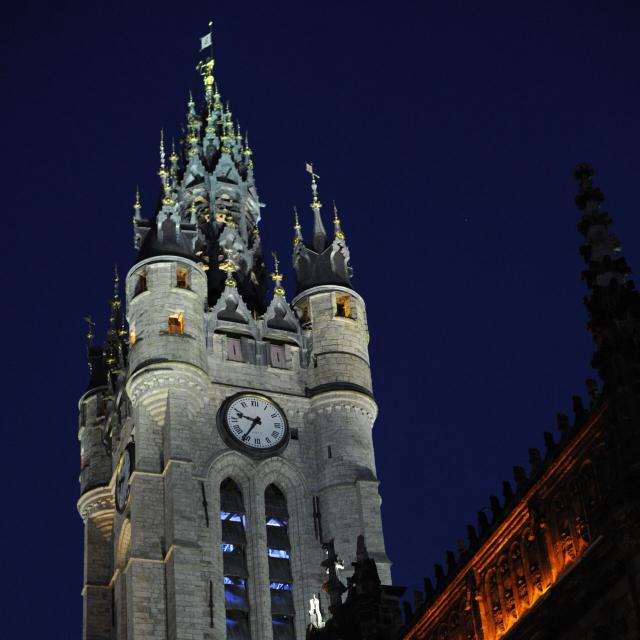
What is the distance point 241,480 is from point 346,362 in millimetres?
7335

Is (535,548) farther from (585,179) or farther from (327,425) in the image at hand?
(327,425)

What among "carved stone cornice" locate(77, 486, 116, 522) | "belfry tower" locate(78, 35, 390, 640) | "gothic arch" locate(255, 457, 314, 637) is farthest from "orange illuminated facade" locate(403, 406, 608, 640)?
"carved stone cornice" locate(77, 486, 116, 522)

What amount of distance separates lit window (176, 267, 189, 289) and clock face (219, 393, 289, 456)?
5492mm

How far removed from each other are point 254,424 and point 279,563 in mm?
5907

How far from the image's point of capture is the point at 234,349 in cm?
6762

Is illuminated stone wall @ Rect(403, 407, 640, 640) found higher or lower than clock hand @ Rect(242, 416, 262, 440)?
lower

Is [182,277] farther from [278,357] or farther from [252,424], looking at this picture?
[252,424]

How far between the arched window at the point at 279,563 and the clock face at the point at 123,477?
216 inches

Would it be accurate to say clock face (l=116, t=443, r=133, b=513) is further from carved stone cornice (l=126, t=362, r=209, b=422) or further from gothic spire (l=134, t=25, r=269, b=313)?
gothic spire (l=134, t=25, r=269, b=313)

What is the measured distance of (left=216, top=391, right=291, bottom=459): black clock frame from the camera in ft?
210

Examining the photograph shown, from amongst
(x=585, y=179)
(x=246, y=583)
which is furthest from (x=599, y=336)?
(x=246, y=583)

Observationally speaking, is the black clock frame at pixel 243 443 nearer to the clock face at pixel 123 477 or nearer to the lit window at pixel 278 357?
the lit window at pixel 278 357

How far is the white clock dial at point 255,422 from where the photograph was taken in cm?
6444

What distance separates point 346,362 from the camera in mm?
67625
